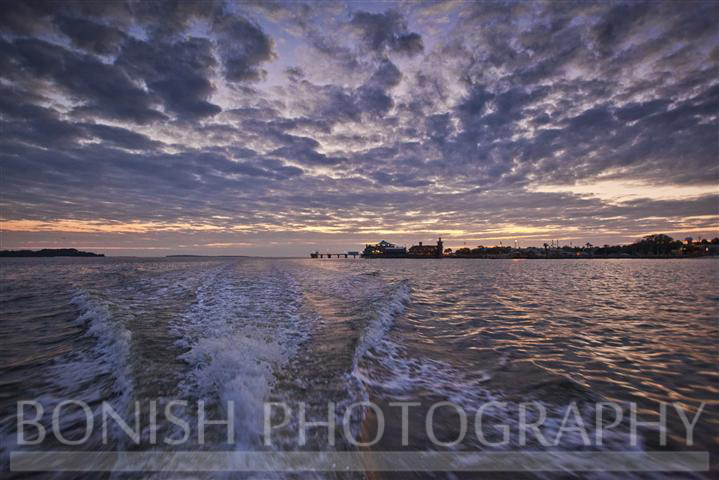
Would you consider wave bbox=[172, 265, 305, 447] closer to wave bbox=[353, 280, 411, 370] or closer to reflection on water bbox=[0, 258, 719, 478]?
reflection on water bbox=[0, 258, 719, 478]

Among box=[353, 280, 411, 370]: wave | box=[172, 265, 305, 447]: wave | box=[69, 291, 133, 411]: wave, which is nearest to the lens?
box=[172, 265, 305, 447]: wave

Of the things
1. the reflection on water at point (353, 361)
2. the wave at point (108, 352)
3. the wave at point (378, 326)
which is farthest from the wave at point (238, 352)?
the wave at point (378, 326)

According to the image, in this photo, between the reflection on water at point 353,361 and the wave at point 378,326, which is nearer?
the reflection on water at point 353,361

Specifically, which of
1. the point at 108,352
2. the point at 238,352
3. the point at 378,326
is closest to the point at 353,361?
the point at 238,352

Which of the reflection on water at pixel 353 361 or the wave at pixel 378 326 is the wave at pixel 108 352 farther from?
the wave at pixel 378 326

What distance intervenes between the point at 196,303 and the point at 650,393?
611 inches

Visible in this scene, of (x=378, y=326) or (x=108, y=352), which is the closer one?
(x=108, y=352)

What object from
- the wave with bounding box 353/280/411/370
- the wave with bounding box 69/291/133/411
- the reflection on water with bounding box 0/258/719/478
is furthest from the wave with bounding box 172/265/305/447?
the wave with bounding box 353/280/411/370

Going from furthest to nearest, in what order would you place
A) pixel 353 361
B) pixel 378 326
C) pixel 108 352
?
pixel 378 326 < pixel 108 352 < pixel 353 361

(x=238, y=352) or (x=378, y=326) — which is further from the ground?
(x=238, y=352)

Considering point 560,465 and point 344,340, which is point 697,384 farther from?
point 344,340

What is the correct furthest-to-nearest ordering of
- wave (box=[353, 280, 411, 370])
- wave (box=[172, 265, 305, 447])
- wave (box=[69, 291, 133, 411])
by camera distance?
wave (box=[353, 280, 411, 370])
wave (box=[69, 291, 133, 411])
wave (box=[172, 265, 305, 447])

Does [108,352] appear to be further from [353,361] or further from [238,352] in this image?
[353,361]

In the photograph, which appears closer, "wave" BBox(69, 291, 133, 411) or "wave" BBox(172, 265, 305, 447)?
"wave" BBox(172, 265, 305, 447)
